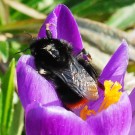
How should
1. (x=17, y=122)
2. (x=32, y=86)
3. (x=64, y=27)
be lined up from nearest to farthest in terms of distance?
(x=32, y=86) → (x=64, y=27) → (x=17, y=122)

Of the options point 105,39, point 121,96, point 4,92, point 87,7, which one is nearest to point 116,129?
point 121,96

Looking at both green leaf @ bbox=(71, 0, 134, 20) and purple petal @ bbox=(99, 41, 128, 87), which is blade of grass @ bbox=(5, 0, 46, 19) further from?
purple petal @ bbox=(99, 41, 128, 87)

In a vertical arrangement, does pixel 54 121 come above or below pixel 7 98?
above

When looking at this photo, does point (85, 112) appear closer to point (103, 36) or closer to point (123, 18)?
point (103, 36)

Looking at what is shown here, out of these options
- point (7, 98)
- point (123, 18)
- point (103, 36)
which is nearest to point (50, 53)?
point (7, 98)

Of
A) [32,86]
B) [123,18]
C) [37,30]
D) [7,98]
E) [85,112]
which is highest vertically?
[32,86]

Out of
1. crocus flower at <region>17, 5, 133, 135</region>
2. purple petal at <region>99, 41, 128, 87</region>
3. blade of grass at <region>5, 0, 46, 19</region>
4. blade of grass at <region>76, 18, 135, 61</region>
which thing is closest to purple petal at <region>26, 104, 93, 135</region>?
crocus flower at <region>17, 5, 133, 135</region>
